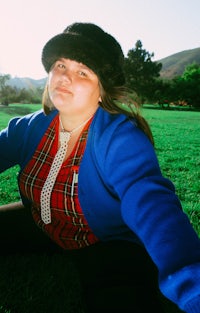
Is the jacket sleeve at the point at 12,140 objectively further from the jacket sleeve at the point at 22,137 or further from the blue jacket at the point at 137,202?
the blue jacket at the point at 137,202

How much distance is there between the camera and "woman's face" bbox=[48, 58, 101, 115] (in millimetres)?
2031

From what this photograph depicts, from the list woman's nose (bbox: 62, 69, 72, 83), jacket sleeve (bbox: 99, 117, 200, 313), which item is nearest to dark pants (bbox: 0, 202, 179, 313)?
jacket sleeve (bbox: 99, 117, 200, 313)

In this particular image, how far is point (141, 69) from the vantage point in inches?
2783

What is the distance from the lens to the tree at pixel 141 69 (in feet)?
224

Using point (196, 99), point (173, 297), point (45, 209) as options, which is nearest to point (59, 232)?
point (45, 209)

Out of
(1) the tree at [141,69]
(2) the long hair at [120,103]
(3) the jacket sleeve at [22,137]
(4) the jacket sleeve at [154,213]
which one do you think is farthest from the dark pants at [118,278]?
(1) the tree at [141,69]

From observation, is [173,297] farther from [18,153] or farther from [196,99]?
[196,99]

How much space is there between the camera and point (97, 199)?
1.86m

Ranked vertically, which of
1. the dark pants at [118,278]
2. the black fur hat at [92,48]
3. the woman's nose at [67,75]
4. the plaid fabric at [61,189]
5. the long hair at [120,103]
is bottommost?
the dark pants at [118,278]

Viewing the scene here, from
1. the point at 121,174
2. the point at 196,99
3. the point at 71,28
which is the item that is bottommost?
the point at 196,99

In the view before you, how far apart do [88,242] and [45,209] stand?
1.17ft

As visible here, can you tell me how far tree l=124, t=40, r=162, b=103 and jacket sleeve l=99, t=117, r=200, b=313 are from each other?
2643 inches

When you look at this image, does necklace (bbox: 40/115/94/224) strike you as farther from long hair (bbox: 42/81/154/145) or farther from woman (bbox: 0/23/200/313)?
long hair (bbox: 42/81/154/145)

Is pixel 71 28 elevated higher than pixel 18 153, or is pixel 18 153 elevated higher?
pixel 71 28
